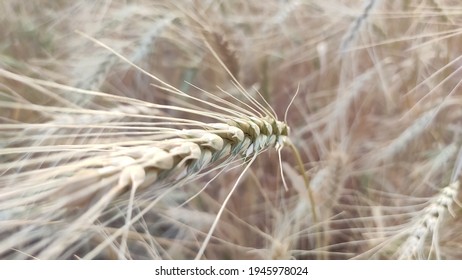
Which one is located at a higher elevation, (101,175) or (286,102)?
(286,102)

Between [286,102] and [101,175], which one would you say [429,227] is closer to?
[286,102]

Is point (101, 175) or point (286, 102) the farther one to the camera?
point (286, 102)

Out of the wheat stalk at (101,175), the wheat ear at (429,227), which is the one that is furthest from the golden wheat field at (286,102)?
the wheat stalk at (101,175)

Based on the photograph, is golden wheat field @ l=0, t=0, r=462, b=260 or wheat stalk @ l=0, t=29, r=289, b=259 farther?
golden wheat field @ l=0, t=0, r=462, b=260

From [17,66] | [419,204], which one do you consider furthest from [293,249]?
[17,66]

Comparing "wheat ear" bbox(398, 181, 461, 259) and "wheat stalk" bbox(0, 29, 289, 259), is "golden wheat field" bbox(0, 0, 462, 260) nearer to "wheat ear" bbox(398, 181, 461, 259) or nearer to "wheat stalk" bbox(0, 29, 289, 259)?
"wheat ear" bbox(398, 181, 461, 259)

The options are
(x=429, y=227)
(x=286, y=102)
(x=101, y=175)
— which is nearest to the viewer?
(x=101, y=175)

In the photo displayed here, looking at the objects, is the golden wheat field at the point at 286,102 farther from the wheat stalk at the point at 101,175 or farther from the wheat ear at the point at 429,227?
the wheat stalk at the point at 101,175

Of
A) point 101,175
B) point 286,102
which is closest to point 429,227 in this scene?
point 286,102

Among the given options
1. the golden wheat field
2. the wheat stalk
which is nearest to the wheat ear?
the golden wheat field

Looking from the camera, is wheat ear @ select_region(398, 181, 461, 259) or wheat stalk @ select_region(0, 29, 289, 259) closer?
wheat stalk @ select_region(0, 29, 289, 259)
